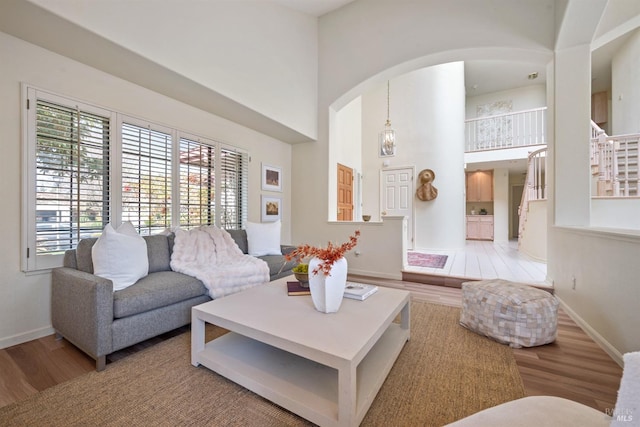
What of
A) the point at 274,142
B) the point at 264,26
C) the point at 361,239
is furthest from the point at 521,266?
the point at 264,26

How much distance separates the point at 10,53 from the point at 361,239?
4.19 m

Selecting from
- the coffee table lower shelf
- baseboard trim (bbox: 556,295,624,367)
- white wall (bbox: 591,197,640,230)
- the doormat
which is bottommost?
baseboard trim (bbox: 556,295,624,367)

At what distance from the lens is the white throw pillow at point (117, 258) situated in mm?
1992

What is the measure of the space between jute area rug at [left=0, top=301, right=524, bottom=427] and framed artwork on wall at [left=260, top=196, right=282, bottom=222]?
2684 mm

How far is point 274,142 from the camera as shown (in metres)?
4.64

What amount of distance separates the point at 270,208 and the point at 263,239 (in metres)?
1.03

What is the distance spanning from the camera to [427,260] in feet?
16.0

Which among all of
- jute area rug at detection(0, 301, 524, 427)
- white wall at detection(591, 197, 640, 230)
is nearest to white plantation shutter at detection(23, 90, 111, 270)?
jute area rug at detection(0, 301, 524, 427)

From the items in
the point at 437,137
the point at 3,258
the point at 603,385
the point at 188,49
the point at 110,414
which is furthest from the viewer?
the point at 437,137

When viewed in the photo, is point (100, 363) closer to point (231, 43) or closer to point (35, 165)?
point (35, 165)

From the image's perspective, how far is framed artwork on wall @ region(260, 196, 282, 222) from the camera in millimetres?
4418

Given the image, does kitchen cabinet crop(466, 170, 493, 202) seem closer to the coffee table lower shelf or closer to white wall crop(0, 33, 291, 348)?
the coffee table lower shelf

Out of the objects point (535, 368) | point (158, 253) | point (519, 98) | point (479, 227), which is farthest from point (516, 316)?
point (519, 98)

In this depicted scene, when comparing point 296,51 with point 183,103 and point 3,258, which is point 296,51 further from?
point 3,258
